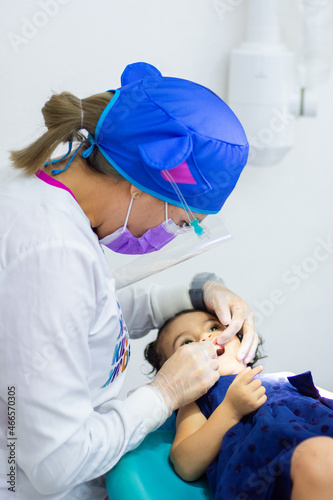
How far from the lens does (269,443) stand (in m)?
1.17

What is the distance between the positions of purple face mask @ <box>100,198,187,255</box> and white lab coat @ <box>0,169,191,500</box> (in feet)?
0.39

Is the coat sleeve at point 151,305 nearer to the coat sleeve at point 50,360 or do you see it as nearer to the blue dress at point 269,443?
the blue dress at point 269,443

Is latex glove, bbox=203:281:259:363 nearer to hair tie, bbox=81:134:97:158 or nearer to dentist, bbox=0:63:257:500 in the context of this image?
dentist, bbox=0:63:257:500

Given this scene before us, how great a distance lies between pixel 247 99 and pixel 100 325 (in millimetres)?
1237

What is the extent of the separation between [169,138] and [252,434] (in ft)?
2.14

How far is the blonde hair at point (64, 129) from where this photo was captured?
1.18 meters

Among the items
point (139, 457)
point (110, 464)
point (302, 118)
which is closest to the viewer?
point (110, 464)

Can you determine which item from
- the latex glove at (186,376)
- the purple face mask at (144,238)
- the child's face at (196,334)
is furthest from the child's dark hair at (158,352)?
the purple face mask at (144,238)

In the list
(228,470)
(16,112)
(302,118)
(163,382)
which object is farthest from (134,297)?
(302,118)

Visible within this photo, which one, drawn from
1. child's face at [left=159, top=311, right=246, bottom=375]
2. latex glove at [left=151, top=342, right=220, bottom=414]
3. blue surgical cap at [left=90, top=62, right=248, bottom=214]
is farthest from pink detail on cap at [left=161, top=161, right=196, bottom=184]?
child's face at [left=159, top=311, right=246, bottom=375]

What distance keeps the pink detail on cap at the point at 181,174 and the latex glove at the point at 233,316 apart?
49 cm

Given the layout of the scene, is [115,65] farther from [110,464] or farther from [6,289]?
[110,464]

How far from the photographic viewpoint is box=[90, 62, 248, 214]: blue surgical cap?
1.19 metres

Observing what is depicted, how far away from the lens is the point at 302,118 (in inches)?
90.4
